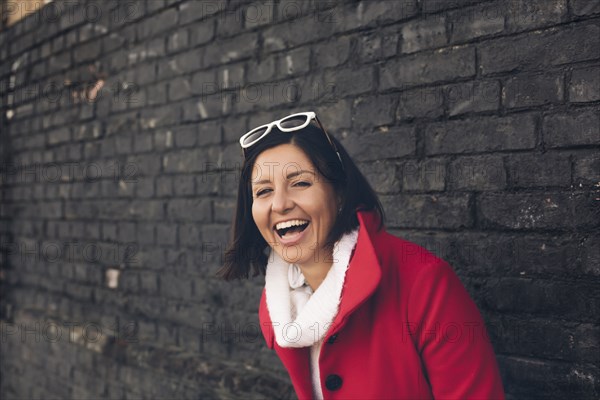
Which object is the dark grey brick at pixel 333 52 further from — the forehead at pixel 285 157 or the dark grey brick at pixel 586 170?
the dark grey brick at pixel 586 170

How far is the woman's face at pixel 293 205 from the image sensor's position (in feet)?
6.00

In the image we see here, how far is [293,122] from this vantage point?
1.91 m

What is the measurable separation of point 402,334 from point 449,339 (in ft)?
0.52

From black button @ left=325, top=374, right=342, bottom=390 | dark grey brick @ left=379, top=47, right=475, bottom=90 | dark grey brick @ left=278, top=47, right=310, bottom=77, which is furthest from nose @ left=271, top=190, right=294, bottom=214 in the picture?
dark grey brick @ left=278, top=47, right=310, bottom=77

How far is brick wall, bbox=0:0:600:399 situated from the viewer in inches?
82.0

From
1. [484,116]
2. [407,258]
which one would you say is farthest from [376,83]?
[407,258]

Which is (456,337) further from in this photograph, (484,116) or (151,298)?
(151,298)

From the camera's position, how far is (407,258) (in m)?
1.82

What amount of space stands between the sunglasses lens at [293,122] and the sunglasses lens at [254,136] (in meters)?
0.08

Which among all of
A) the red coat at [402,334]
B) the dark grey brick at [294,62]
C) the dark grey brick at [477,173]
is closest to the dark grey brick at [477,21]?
the dark grey brick at [477,173]

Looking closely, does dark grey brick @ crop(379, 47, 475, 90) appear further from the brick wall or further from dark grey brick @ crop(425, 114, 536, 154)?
dark grey brick @ crop(425, 114, 536, 154)

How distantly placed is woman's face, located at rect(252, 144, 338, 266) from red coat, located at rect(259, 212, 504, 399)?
142mm

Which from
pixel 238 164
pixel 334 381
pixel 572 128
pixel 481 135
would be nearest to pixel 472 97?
pixel 481 135

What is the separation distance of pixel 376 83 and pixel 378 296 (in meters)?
1.20
